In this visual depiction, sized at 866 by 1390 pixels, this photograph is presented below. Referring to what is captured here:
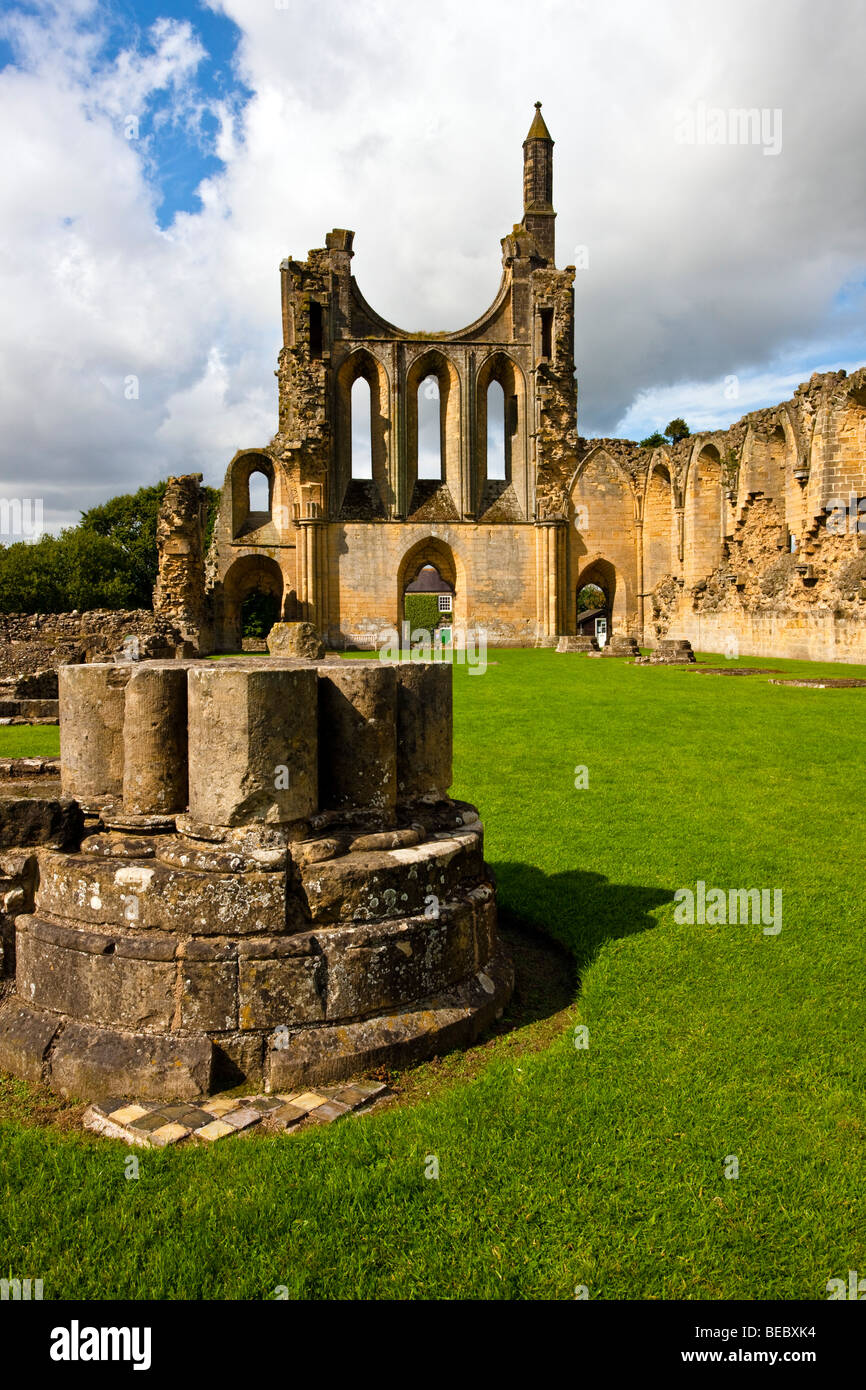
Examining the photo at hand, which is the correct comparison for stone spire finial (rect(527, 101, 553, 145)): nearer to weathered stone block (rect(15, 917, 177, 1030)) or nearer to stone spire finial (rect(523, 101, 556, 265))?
stone spire finial (rect(523, 101, 556, 265))

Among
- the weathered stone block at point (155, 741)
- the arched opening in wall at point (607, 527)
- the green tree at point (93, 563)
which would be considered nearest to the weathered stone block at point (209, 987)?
the weathered stone block at point (155, 741)

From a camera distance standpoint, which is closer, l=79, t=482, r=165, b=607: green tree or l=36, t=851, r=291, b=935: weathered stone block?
l=36, t=851, r=291, b=935: weathered stone block

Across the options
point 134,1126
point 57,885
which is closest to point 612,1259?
point 134,1126

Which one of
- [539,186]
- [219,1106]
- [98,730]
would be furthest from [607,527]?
[219,1106]

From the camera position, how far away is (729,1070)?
10.7ft

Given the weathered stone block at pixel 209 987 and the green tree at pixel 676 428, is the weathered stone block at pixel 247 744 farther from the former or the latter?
the green tree at pixel 676 428

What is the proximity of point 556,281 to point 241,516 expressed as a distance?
13.2 metres

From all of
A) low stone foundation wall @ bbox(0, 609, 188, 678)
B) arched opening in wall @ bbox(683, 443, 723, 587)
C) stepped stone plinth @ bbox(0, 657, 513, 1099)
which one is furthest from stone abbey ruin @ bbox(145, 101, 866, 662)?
stepped stone plinth @ bbox(0, 657, 513, 1099)

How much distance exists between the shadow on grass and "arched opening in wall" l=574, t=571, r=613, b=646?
2440 centimetres

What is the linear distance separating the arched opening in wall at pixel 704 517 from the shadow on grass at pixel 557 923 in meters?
25.7

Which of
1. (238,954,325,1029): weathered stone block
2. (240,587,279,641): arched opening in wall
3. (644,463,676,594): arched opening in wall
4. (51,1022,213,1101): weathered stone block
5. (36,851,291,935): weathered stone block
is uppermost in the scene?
(644,463,676,594): arched opening in wall

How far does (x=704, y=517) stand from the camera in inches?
1167

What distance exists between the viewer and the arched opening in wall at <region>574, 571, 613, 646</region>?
109 feet
